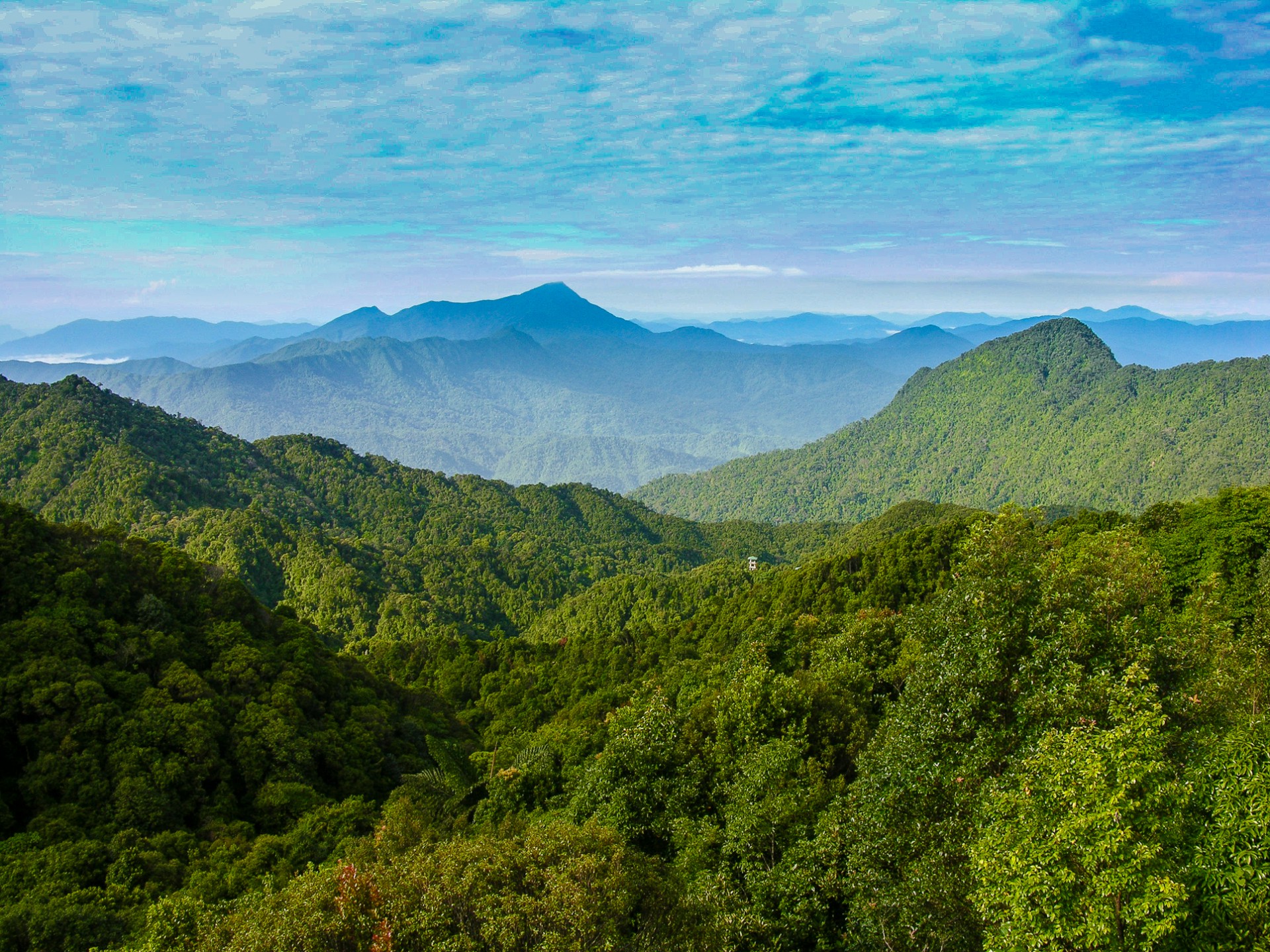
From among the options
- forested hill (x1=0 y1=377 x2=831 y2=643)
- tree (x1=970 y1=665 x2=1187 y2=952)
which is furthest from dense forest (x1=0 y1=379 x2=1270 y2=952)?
forested hill (x1=0 y1=377 x2=831 y2=643)

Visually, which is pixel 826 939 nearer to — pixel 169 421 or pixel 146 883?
pixel 146 883

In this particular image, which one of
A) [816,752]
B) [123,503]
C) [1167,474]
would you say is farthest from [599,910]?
[1167,474]

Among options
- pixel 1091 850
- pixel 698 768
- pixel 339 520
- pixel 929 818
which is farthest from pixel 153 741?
pixel 339 520

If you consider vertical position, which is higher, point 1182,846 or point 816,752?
point 1182,846

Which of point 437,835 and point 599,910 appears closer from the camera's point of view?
point 599,910

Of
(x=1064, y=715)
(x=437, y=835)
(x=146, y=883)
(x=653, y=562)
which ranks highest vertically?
(x=1064, y=715)

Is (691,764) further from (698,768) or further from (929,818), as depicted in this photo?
(929,818)

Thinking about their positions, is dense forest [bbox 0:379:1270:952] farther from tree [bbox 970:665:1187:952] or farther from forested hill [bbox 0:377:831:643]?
forested hill [bbox 0:377:831:643]

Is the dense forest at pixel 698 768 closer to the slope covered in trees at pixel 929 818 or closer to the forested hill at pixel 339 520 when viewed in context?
the slope covered in trees at pixel 929 818
